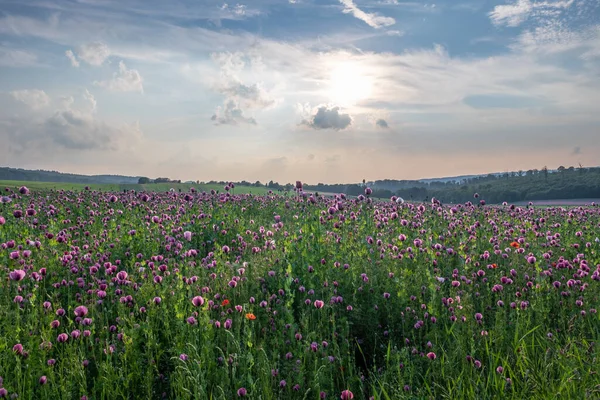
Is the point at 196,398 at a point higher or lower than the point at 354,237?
lower

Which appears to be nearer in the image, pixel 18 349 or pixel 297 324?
pixel 18 349

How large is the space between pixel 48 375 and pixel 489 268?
21.3 ft

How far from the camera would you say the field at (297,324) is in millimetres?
3959

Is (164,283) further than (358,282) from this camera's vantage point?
No

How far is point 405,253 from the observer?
7.49 m

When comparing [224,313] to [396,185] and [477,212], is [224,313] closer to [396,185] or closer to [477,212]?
[477,212]

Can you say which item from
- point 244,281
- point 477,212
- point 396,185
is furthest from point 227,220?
point 396,185

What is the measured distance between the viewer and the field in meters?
3.96

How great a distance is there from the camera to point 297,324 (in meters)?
4.88

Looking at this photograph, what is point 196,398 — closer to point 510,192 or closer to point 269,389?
point 269,389

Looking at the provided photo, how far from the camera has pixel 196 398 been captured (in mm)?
3547

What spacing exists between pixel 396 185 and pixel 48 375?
142 metres

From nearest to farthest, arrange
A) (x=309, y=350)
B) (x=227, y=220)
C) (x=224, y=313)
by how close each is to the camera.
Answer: (x=309, y=350)
(x=224, y=313)
(x=227, y=220)

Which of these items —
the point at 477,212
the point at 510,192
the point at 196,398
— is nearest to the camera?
the point at 196,398
